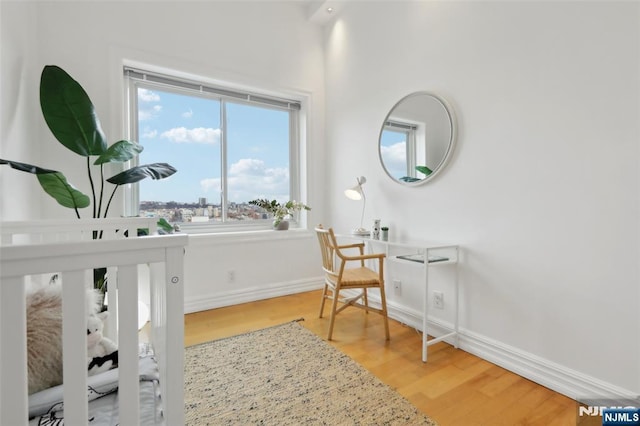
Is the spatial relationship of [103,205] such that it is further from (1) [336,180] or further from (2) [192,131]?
(1) [336,180]

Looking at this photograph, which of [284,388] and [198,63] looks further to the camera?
[198,63]

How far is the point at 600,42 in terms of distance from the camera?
1415 mm

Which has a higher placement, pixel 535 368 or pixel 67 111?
pixel 67 111

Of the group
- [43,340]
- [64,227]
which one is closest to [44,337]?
[43,340]

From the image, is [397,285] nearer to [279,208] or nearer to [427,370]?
[427,370]

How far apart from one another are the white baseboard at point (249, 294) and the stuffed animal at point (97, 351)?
1.71 metres

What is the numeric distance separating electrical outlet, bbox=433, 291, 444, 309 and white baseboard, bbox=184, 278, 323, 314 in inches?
58.4

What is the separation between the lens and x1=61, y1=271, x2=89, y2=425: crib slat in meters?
0.61

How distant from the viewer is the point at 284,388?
5.18 ft

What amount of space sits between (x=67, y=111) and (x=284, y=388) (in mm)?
2054

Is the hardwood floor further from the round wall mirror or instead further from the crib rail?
the round wall mirror

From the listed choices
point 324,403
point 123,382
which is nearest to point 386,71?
point 324,403

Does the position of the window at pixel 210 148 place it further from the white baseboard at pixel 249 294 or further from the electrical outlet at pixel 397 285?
the electrical outlet at pixel 397 285

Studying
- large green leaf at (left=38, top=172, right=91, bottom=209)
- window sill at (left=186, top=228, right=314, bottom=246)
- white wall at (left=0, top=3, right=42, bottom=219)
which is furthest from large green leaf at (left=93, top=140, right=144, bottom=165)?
window sill at (left=186, top=228, right=314, bottom=246)
